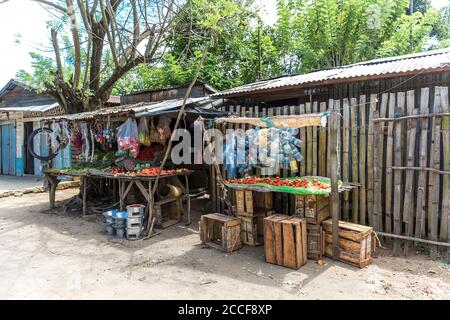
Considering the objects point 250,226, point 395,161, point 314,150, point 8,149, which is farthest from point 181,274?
point 8,149

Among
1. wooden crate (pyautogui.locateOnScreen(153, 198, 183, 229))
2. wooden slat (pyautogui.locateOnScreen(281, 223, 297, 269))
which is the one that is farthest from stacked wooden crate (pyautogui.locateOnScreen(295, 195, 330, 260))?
wooden crate (pyautogui.locateOnScreen(153, 198, 183, 229))

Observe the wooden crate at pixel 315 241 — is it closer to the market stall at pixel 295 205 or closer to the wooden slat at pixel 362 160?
the market stall at pixel 295 205

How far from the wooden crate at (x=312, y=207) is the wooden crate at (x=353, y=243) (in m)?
0.18

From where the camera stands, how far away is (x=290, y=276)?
432 cm

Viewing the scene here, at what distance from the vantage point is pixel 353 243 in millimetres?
4594

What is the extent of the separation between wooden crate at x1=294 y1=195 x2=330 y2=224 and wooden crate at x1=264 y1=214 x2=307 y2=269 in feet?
0.46

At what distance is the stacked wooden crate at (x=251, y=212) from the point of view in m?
5.50

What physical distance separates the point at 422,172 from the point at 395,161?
413 millimetres

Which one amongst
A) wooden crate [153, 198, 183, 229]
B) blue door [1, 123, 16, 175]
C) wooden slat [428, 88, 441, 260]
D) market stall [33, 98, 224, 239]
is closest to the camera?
wooden slat [428, 88, 441, 260]

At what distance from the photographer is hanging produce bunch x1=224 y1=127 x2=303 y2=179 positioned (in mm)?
5430

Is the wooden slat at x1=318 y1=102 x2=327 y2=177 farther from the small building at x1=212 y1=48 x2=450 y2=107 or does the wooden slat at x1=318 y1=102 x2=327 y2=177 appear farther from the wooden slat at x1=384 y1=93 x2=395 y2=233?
the wooden slat at x1=384 y1=93 x2=395 y2=233

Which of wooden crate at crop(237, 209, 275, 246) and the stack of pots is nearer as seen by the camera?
wooden crate at crop(237, 209, 275, 246)

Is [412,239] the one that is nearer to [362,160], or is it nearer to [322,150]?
[362,160]

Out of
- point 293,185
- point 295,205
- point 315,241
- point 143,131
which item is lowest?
point 315,241
